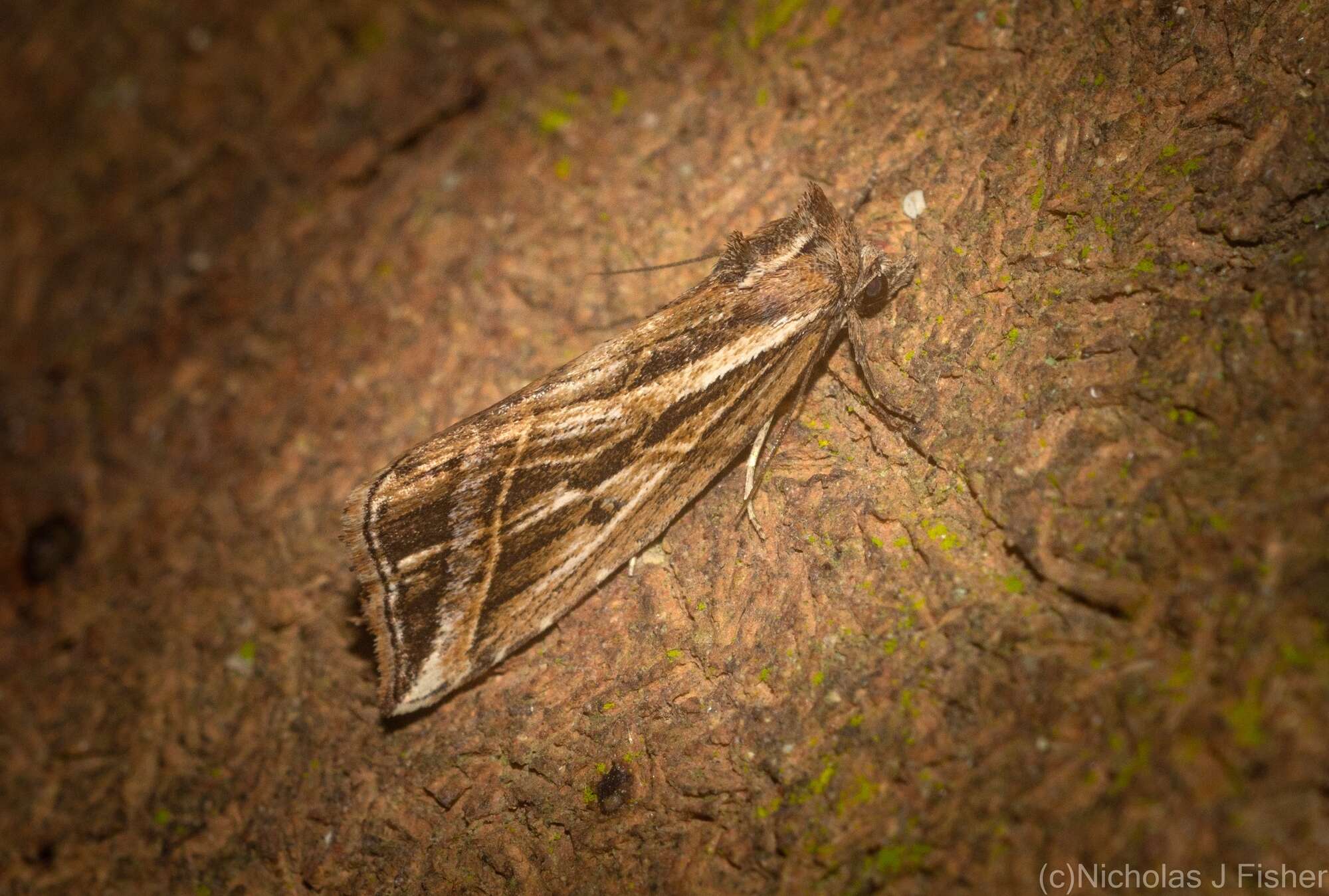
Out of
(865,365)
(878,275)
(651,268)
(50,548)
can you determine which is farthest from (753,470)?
(50,548)

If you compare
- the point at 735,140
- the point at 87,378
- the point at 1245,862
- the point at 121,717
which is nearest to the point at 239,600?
the point at 121,717

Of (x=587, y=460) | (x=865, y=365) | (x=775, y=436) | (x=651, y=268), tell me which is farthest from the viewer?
(x=651, y=268)

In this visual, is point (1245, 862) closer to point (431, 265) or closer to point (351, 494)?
point (351, 494)

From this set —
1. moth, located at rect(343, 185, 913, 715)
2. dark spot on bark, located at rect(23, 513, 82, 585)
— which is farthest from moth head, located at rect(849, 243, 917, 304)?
dark spot on bark, located at rect(23, 513, 82, 585)

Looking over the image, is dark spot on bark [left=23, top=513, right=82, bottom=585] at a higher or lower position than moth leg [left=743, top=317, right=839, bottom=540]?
higher

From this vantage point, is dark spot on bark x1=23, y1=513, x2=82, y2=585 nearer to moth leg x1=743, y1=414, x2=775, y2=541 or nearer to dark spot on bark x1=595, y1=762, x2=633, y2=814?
dark spot on bark x1=595, y1=762, x2=633, y2=814

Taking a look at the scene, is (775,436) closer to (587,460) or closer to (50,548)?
(587,460)

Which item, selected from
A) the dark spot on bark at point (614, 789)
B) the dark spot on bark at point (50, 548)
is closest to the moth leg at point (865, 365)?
the dark spot on bark at point (614, 789)
